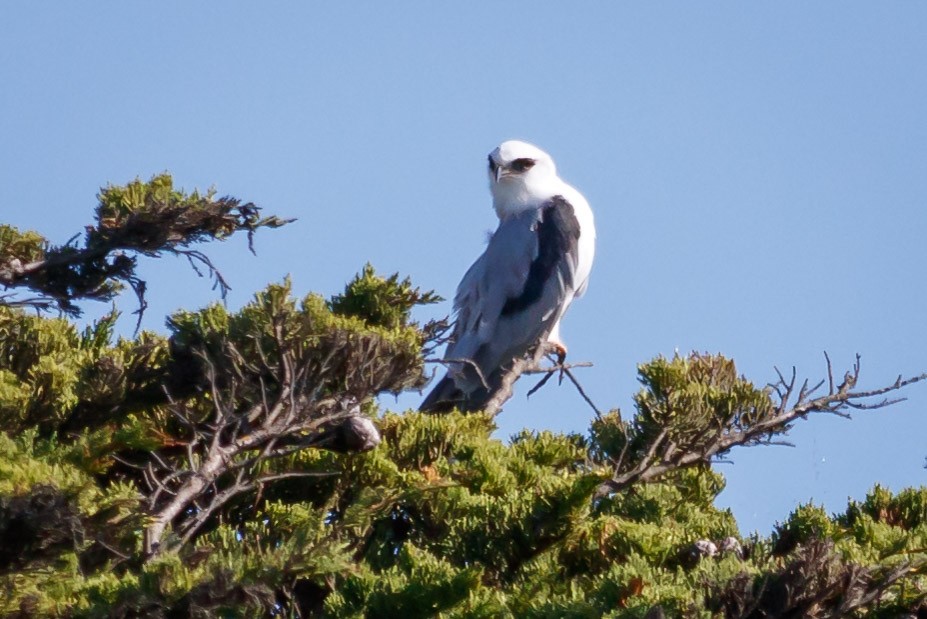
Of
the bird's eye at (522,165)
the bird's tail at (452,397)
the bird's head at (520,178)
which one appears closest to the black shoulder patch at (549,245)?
the bird's head at (520,178)

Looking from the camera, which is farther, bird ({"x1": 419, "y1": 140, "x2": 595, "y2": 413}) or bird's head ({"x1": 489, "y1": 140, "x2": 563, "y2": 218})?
bird's head ({"x1": 489, "y1": 140, "x2": 563, "y2": 218})

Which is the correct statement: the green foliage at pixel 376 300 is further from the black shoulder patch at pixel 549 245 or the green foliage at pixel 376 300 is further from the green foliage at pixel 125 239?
the black shoulder patch at pixel 549 245

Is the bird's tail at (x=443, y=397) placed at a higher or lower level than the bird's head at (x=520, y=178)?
lower

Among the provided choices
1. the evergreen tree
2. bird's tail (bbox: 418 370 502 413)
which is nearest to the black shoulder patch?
bird's tail (bbox: 418 370 502 413)

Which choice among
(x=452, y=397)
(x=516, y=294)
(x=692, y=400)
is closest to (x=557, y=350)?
(x=516, y=294)

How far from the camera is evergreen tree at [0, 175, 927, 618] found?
3381mm

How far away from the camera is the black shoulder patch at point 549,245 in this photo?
9266 millimetres

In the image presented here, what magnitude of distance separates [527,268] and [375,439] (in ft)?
16.8

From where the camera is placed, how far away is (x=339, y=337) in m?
4.24

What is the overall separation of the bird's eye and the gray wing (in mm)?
714

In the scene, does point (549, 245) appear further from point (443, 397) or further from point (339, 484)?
point (339, 484)

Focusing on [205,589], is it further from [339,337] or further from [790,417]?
[790,417]

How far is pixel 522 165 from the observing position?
1030cm

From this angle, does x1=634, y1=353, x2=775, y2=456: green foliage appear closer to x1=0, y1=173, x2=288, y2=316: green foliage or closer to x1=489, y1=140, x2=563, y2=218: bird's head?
x1=0, y1=173, x2=288, y2=316: green foliage
